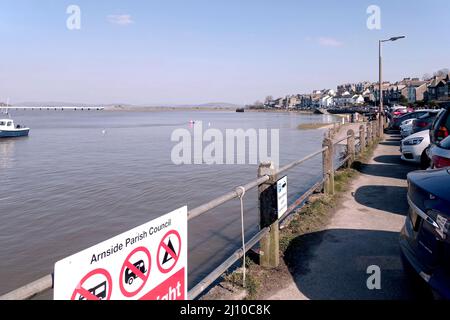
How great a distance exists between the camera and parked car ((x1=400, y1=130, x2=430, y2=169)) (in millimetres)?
11531

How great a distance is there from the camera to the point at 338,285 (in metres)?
4.19

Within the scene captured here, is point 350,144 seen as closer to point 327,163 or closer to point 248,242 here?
point 327,163

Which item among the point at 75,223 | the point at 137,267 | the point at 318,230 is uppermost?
the point at 137,267

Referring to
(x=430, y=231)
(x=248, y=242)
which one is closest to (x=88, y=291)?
(x=430, y=231)

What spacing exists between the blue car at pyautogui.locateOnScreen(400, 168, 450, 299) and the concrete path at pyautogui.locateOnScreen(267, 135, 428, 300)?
0.83 ft

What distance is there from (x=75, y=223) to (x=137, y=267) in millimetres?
8050

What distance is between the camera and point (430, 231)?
9.93 feet

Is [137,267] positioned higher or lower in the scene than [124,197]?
higher

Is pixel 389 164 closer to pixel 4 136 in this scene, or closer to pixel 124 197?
pixel 124 197

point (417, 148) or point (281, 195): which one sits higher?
point (417, 148)

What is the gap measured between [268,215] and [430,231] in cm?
198

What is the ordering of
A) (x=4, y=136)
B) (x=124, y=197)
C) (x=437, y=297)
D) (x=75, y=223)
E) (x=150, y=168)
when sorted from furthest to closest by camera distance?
1. (x=4, y=136)
2. (x=150, y=168)
3. (x=124, y=197)
4. (x=75, y=223)
5. (x=437, y=297)

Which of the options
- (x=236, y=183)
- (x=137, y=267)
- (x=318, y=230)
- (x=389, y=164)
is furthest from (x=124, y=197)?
(x=137, y=267)

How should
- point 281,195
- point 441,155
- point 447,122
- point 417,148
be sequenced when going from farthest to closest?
point 417,148 < point 447,122 < point 441,155 < point 281,195
